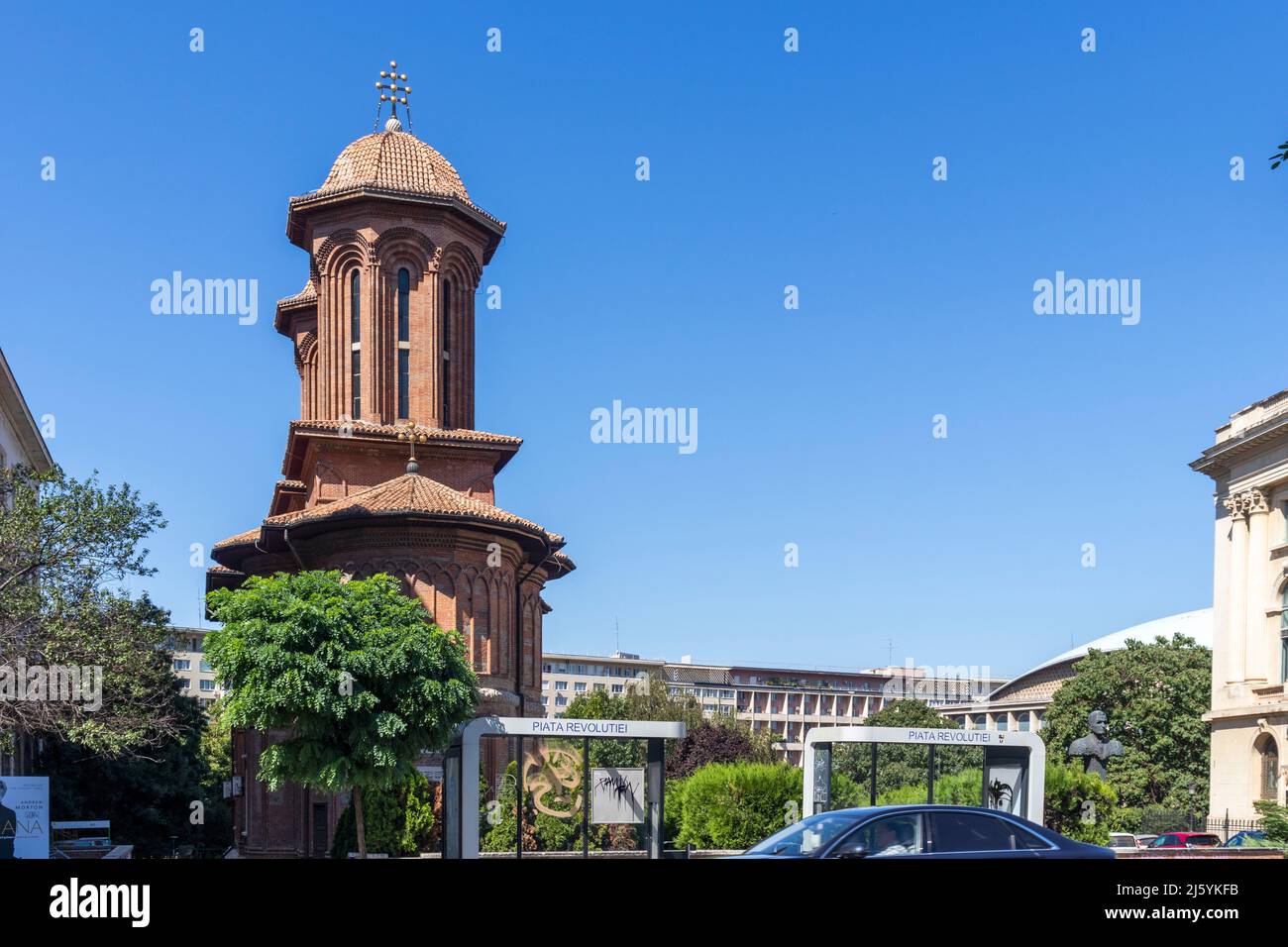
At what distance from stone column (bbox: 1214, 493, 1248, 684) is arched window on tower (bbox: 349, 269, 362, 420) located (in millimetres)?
36163

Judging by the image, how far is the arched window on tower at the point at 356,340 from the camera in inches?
1859

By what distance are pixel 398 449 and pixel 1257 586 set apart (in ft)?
115

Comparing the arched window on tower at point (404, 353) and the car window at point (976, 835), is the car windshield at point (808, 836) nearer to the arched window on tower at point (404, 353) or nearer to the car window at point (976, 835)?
the car window at point (976, 835)

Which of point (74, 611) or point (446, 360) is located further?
point (446, 360)

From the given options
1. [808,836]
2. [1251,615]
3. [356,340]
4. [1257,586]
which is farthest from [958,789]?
[1257,586]

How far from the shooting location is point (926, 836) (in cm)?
1348

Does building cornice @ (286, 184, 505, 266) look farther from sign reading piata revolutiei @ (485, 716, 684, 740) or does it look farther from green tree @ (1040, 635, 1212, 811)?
green tree @ (1040, 635, 1212, 811)

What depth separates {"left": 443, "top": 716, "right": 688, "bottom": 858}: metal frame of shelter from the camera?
24156mm

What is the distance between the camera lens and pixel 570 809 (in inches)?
1196

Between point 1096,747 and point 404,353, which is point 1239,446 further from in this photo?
point 404,353

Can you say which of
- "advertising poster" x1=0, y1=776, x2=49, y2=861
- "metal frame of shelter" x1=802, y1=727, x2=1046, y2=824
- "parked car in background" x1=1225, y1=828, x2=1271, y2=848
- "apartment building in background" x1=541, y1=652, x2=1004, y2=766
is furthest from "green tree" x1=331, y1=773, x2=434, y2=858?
"apartment building in background" x1=541, y1=652, x2=1004, y2=766
